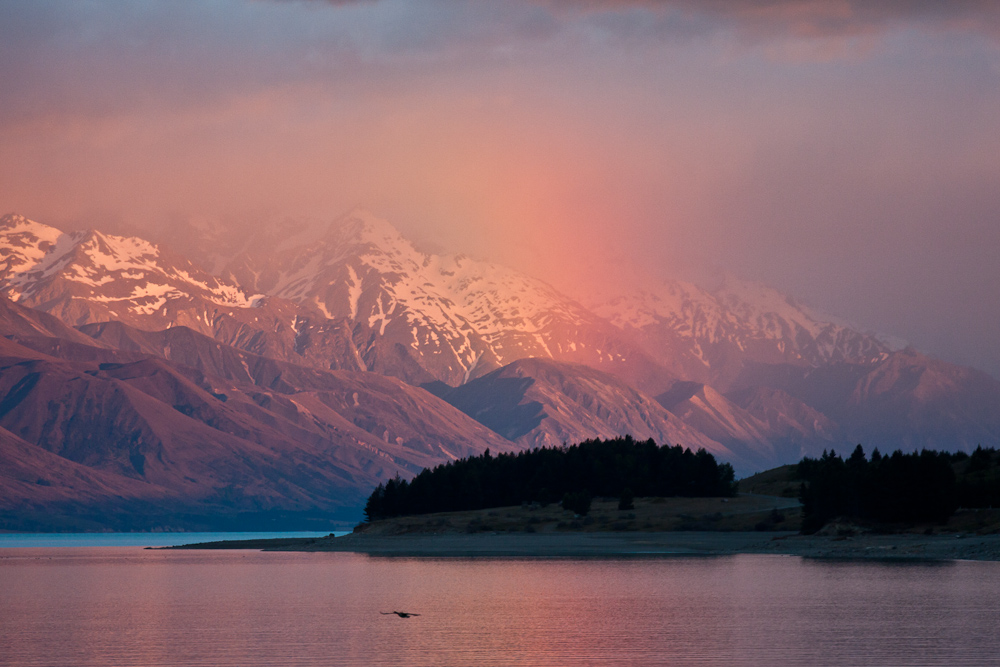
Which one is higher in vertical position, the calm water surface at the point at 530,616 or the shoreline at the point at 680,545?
the shoreline at the point at 680,545

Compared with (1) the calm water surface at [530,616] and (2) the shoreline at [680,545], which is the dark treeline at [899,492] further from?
(1) the calm water surface at [530,616]

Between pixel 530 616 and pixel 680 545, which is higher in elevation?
pixel 680 545

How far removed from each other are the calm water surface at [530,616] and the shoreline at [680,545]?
34.8ft

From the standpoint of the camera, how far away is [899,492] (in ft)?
479

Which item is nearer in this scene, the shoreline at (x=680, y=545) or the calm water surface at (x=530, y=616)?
the calm water surface at (x=530, y=616)

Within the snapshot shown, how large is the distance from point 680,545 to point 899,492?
28.3 m

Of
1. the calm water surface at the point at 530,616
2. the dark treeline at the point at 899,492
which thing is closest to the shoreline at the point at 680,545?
the dark treeline at the point at 899,492

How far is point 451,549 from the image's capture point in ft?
574

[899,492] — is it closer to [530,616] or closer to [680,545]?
[680,545]

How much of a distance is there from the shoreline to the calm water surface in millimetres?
10594

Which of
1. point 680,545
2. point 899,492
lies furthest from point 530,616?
point 680,545

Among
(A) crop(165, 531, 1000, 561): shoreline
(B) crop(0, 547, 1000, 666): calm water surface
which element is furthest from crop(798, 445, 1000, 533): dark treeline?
(B) crop(0, 547, 1000, 666): calm water surface

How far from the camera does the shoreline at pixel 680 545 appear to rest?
132 m

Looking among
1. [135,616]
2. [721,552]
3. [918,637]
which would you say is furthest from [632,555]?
[918,637]
